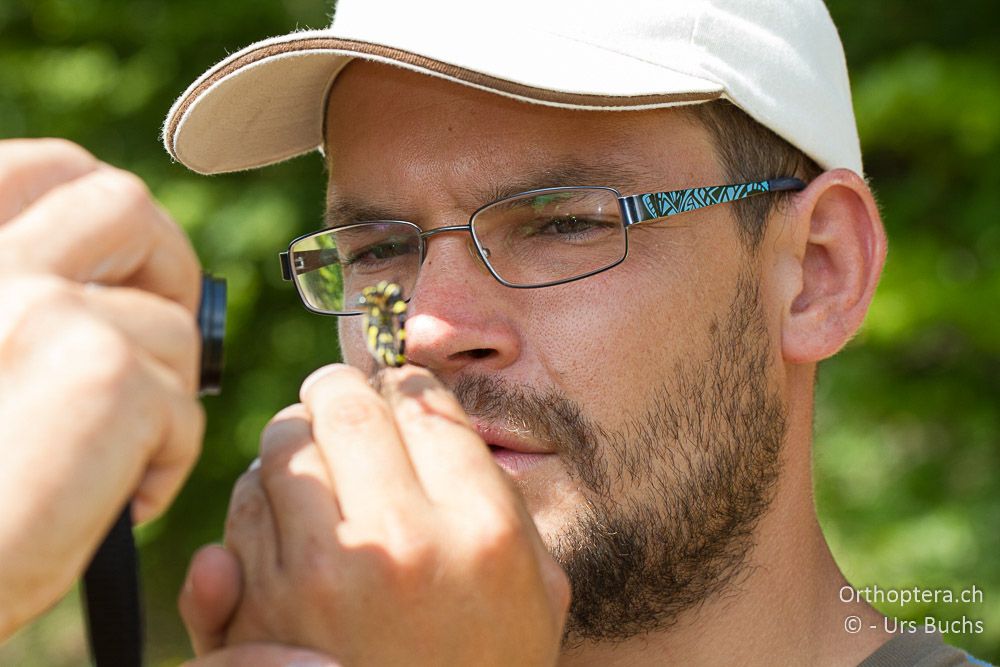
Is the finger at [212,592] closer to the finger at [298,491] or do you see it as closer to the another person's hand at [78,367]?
the finger at [298,491]

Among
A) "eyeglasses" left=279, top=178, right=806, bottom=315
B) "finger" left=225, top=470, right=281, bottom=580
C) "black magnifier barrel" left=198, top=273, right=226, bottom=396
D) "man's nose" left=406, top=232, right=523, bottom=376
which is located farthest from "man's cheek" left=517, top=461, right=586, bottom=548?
"black magnifier barrel" left=198, top=273, right=226, bottom=396

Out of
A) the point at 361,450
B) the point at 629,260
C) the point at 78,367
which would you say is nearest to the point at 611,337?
the point at 629,260

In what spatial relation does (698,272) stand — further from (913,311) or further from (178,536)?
(178,536)

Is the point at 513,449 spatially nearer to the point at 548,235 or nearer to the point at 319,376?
the point at 548,235

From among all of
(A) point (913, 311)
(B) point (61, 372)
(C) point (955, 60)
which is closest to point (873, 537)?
(A) point (913, 311)

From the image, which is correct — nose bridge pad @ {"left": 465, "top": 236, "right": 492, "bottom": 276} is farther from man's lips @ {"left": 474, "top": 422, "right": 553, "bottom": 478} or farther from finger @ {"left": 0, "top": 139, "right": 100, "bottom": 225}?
finger @ {"left": 0, "top": 139, "right": 100, "bottom": 225}

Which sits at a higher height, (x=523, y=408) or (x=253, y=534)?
→ (x=253, y=534)
